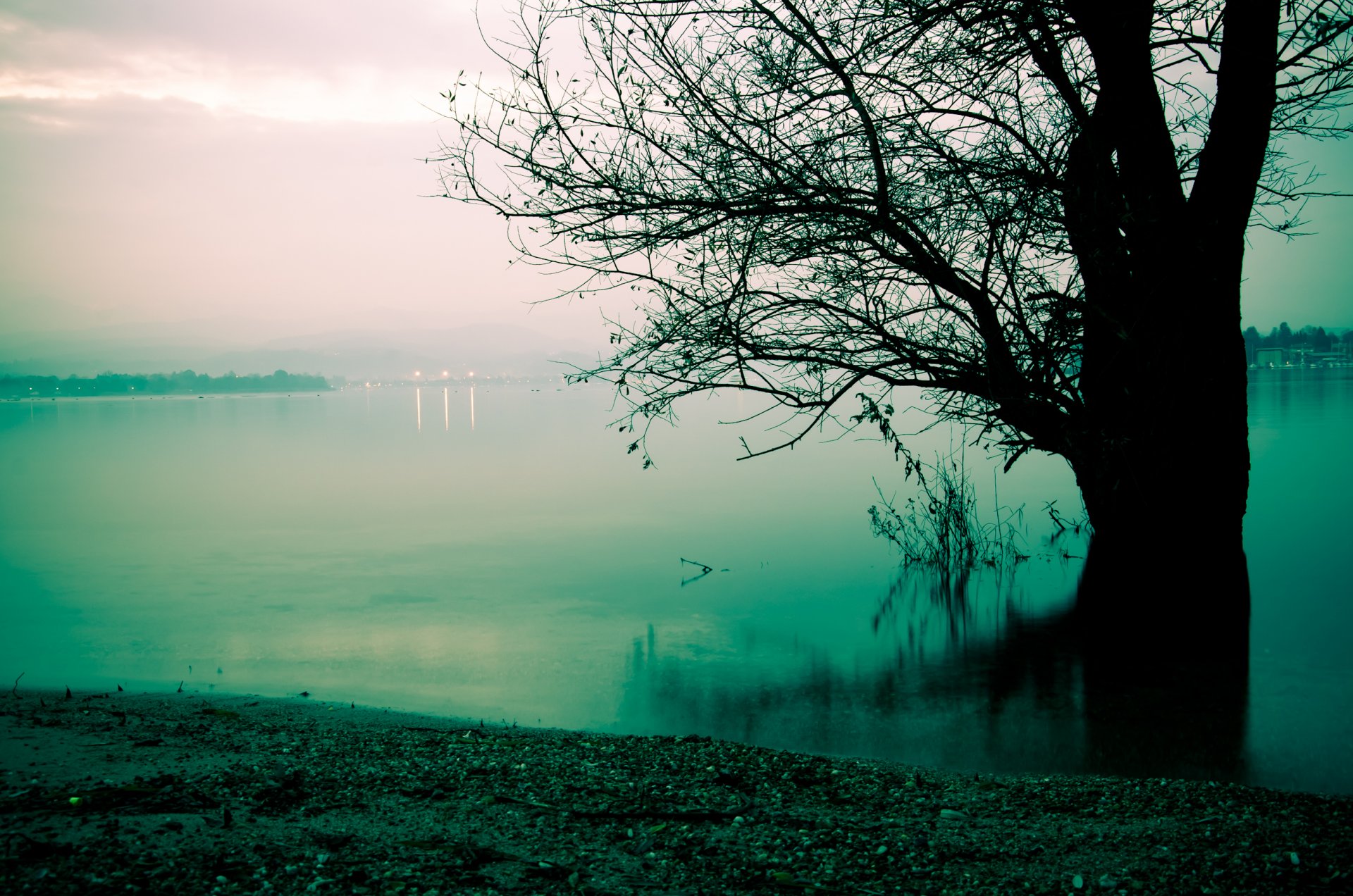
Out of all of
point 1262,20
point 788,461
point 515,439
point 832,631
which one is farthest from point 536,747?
point 515,439

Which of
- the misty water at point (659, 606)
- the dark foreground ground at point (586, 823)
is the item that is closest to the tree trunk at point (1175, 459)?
the misty water at point (659, 606)

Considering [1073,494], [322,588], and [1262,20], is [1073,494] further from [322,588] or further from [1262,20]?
[322,588]

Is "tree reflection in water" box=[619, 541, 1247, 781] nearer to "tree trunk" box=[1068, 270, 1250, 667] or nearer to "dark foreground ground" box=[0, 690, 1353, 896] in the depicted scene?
"tree trunk" box=[1068, 270, 1250, 667]

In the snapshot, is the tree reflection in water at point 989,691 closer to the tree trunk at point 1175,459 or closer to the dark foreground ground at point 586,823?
the tree trunk at point 1175,459

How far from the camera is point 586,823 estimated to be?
190 inches

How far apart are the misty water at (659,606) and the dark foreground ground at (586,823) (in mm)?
2359

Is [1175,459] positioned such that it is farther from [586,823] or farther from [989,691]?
[586,823]

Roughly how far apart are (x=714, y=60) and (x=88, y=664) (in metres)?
9.40

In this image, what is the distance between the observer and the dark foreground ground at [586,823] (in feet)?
13.4

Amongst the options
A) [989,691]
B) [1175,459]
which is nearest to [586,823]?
[989,691]

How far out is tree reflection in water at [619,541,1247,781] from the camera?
7953 millimetres

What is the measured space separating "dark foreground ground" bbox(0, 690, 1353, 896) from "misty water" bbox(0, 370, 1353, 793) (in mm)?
2359

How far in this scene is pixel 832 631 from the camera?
1195 centimetres

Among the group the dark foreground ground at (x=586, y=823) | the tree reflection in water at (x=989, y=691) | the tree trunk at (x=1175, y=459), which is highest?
the tree trunk at (x=1175, y=459)
